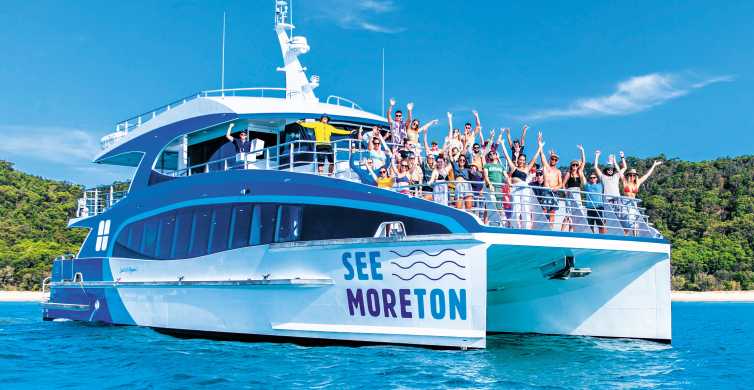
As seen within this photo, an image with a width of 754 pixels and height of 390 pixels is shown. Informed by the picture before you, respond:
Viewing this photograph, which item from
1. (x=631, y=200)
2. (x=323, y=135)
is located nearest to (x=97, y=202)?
(x=323, y=135)

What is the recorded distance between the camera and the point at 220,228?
13375 mm

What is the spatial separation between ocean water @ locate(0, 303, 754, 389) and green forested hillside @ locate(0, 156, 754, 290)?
112 ft

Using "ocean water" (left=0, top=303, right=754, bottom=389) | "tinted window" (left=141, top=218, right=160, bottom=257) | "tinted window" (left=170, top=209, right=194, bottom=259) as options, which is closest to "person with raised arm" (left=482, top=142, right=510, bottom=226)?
"ocean water" (left=0, top=303, right=754, bottom=389)

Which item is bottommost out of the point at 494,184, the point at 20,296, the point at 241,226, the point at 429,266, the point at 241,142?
the point at 20,296

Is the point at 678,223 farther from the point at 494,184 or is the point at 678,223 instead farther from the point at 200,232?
the point at 494,184

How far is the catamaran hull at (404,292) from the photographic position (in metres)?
10.5

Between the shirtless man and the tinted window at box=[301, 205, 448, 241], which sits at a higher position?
the shirtless man

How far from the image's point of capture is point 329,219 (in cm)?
1163

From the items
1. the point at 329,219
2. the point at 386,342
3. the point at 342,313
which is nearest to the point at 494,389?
the point at 386,342

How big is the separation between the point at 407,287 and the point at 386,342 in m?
0.88

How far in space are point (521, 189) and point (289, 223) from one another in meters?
3.53

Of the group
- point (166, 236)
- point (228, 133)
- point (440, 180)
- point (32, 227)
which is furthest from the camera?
point (32, 227)

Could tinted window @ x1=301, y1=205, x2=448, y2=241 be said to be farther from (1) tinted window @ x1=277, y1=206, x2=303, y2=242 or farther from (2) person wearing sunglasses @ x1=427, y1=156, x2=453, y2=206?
(2) person wearing sunglasses @ x1=427, y1=156, x2=453, y2=206

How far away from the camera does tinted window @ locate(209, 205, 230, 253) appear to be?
43.4 ft
